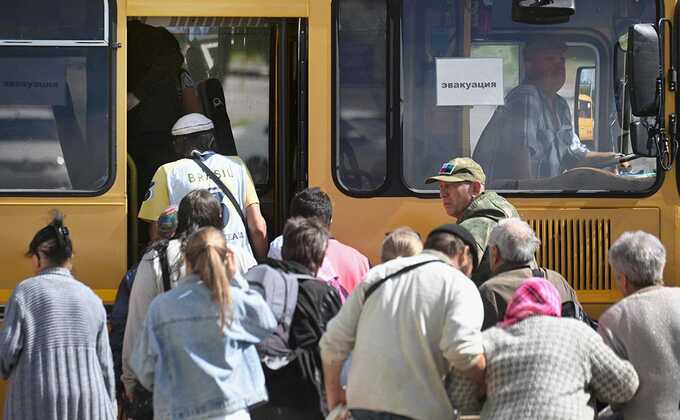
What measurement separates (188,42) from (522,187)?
2.93m

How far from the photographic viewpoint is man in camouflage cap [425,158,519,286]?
607 cm

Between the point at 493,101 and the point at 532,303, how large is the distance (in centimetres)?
200

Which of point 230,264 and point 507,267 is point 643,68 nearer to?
point 507,267

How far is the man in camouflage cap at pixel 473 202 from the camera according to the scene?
6.07m

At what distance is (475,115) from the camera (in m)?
6.52

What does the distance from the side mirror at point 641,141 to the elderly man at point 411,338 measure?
1992 mm

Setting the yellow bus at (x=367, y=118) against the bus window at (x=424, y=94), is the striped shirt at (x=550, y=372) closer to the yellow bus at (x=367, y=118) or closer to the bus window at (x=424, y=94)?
the yellow bus at (x=367, y=118)

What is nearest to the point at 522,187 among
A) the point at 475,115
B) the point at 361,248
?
the point at 475,115

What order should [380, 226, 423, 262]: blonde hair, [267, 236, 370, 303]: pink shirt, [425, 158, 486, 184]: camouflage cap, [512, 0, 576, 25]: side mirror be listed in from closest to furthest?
[380, 226, 423, 262]: blonde hair → [267, 236, 370, 303]: pink shirt → [425, 158, 486, 184]: camouflage cap → [512, 0, 576, 25]: side mirror

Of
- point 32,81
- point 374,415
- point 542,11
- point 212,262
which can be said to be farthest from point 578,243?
point 32,81

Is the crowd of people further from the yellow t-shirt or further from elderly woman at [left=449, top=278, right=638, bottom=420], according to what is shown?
the yellow t-shirt

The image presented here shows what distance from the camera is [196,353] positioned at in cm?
485

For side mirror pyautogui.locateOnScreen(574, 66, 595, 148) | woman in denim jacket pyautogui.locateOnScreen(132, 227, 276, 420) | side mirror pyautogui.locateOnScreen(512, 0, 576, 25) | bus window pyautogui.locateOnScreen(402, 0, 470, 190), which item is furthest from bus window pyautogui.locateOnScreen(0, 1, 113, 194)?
side mirror pyautogui.locateOnScreen(574, 66, 595, 148)

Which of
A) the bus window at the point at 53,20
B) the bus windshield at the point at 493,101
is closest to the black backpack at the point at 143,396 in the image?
the bus windshield at the point at 493,101
